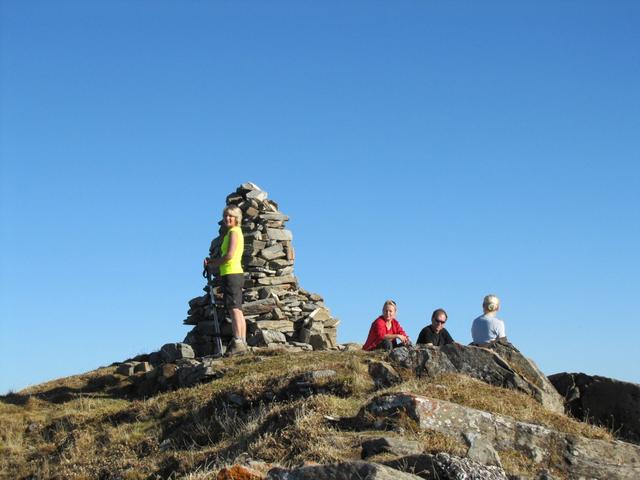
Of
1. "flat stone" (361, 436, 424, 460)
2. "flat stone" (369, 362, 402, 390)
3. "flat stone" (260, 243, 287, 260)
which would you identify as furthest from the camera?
"flat stone" (260, 243, 287, 260)

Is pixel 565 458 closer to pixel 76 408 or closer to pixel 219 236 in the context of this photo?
pixel 76 408

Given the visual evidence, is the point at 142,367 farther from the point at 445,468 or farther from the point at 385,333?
the point at 445,468

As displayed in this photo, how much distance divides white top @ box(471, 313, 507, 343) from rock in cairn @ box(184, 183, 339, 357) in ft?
24.7

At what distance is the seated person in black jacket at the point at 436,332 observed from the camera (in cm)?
1667

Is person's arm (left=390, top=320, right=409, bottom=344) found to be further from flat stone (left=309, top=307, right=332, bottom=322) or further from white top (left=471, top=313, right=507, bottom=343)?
flat stone (left=309, top=307, right=332, bottom=322)

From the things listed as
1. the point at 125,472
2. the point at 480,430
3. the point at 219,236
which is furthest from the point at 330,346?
the point at 480,430

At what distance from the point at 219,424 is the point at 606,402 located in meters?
5.85

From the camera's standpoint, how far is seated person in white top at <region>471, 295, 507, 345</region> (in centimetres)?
1569

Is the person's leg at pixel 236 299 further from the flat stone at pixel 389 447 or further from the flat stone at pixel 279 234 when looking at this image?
the flat stone at pixel 389 447

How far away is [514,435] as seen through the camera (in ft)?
35.2

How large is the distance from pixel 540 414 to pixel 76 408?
10.2m

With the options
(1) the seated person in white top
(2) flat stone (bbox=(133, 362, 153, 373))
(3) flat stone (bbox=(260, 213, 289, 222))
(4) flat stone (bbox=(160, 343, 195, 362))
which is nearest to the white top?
(1) the seated person in white top

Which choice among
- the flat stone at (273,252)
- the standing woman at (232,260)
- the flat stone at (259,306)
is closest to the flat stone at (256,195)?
the flat stone at (273,252)

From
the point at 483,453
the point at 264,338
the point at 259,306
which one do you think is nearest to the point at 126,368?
the point at 264,338
